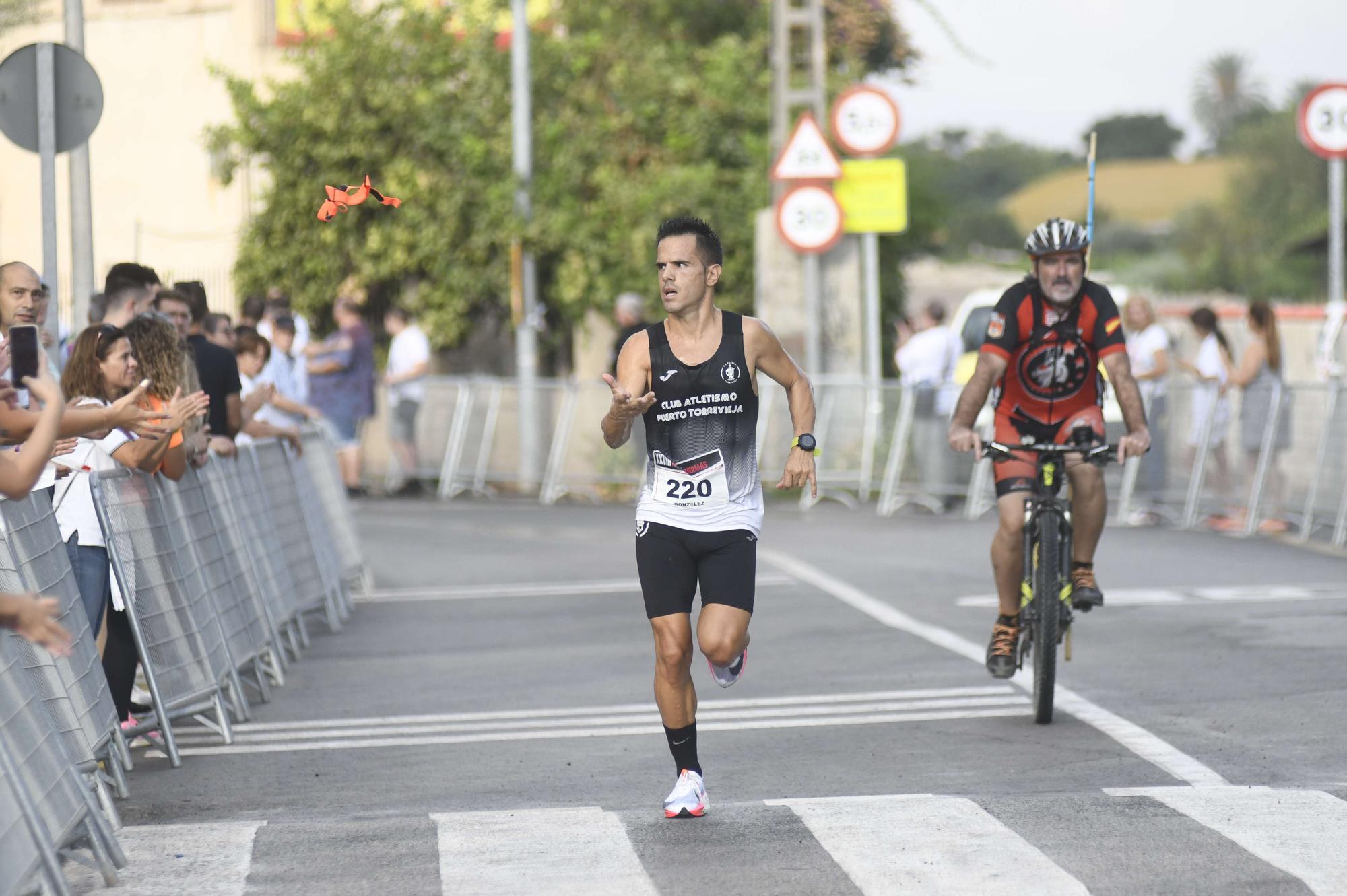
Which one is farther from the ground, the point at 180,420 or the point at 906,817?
the point at 180,420

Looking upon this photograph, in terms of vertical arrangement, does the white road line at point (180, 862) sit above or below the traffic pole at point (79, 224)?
below

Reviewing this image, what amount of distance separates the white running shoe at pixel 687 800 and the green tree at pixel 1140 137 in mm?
164363

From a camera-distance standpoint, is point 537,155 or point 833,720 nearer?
point 833,720

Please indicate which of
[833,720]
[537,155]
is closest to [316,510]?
[833,720]

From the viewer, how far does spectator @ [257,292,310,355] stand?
58.8 ft

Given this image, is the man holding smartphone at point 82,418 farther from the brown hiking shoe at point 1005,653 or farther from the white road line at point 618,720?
the brown hiking shoe at point 1005,653

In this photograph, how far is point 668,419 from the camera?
7.26 meters

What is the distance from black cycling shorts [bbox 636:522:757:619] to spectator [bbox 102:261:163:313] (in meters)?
4.23

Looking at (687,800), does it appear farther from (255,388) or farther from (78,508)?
(255,388)

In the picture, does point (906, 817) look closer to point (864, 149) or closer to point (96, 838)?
point (96, 838)

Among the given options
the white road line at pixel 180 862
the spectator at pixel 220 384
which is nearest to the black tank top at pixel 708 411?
the white road line at pixel 180 862

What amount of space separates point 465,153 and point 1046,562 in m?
18.7

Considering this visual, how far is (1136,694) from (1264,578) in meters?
5.38

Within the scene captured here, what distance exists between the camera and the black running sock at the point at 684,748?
23.6 ft
